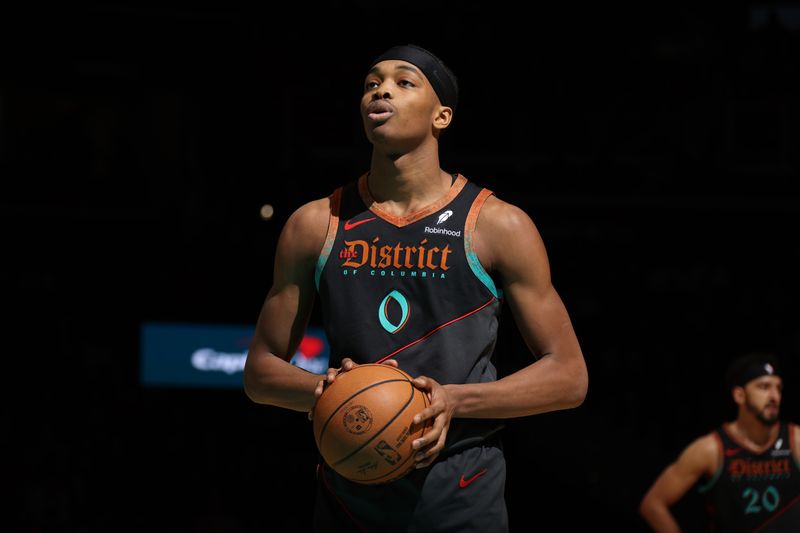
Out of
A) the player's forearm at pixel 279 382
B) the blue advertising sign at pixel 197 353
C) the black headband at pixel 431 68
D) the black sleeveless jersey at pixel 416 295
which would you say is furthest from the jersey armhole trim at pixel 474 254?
the blue advertising sign at pixel 197 353

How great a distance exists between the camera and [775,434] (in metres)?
7.40

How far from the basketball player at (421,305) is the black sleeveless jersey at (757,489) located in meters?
4.41

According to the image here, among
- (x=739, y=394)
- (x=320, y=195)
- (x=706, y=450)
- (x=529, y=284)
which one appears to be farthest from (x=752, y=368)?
(x=320, y=195)

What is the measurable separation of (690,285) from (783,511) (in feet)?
25.2

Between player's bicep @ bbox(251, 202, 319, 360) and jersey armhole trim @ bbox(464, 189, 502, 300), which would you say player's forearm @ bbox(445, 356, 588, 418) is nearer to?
jersey armhole trim @ bbox(464, 189, 502, 300)

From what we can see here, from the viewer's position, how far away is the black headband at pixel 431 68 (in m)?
3.44

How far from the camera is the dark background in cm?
1270

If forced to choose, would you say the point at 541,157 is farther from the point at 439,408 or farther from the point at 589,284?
the point at 439,408

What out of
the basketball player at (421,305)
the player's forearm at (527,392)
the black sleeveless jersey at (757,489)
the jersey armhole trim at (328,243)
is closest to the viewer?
the player's forearm at (527,392)

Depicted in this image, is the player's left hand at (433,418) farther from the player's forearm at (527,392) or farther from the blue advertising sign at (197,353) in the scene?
the blue advertising sign at (197,353)

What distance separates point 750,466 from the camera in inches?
290

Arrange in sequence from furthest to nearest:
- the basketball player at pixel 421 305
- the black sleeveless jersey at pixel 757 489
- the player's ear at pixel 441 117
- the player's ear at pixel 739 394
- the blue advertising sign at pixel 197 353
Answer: the blue advertising sign at pixel 197 353 → the player's ear at pixel 739 394 → the black sleeveless jersey at pixel 757 489 → the player's ear at pixel 441 117 → the basketball player at pixel 421 305

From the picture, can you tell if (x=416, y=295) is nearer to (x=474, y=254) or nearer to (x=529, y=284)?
(x=474, y=254)

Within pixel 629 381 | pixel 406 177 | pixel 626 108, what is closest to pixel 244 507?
pixel 629 381
